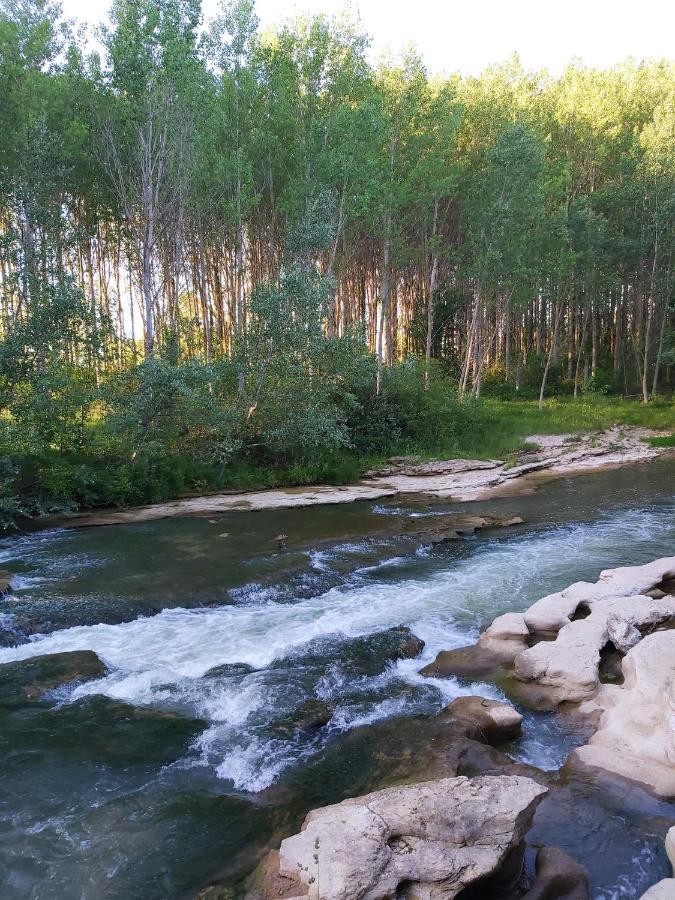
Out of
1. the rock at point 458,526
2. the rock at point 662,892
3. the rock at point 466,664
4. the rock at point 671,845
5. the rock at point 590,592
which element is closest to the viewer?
the rock at point 662,892

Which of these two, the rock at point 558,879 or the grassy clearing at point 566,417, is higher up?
the grassy clearing at point 566,417

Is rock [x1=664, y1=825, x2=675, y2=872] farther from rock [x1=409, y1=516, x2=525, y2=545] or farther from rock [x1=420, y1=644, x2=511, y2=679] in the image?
rock [x1=409, y1=516, x2=525, y2=545]

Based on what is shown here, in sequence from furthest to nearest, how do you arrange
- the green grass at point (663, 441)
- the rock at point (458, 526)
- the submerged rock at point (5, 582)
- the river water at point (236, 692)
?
the green grass at point (663, 441)
the rock at point (458, 526)
the submerged rock at point (5, 582)
the river water at point (236, 692)

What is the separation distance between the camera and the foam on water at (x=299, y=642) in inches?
271

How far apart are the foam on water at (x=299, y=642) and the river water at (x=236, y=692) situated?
39mm

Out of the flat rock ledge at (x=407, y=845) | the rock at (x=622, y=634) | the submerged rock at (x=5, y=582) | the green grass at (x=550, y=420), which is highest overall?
the green grass at (x=550, y=420)

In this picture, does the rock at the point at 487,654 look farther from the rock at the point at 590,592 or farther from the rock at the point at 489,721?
the rock at the point at 489,721

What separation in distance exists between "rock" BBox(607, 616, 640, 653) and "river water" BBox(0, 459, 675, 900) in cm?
169

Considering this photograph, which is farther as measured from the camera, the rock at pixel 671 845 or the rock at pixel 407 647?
the rock at pixel 407 647

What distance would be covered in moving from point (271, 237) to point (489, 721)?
24.4 meters

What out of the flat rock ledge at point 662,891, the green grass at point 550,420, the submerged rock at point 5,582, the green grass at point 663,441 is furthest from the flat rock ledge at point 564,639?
the green grass at point 663,441

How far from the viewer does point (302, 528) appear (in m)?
15.8

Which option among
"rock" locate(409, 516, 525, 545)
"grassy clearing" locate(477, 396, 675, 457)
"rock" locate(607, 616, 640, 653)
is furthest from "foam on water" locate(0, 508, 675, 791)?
"grassy clearing" locate(477, 396, 675, 457)

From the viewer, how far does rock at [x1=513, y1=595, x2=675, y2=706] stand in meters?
7.44
